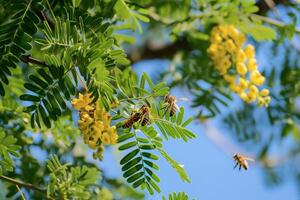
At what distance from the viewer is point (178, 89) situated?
2020 millimetres

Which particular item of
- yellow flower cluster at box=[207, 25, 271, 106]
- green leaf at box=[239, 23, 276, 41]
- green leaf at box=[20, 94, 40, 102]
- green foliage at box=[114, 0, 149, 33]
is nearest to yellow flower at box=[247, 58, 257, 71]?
yellow flower cluster at box=[207, 25, 271, 106]

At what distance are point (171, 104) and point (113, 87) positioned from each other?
0.11 meters

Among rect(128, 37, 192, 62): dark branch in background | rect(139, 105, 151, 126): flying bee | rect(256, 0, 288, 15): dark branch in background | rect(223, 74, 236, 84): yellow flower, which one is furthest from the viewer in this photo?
rect(128, 37, 192, 62): dark branch in background

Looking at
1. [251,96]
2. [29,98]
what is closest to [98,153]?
[29,98]

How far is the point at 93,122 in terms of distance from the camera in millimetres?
1245

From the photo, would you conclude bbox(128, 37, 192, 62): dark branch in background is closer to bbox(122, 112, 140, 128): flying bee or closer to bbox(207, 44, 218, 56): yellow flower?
bbox(207, 44, 218, 56): yellow flower

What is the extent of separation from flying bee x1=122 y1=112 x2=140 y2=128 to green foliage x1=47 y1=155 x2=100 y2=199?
178mm

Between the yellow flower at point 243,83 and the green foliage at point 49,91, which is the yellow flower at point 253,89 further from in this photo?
the green foliage at point 49,91

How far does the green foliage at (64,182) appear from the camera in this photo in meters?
1.33

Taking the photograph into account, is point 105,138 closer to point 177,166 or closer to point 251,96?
point 177,166

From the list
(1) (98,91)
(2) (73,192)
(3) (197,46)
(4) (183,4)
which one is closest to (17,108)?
(2) (73,192)

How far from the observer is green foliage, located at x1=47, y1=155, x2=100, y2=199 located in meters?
1.33

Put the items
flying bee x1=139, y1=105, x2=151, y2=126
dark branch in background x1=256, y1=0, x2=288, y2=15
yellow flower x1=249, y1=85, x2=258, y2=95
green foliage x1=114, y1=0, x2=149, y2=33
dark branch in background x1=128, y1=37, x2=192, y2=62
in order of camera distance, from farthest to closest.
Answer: dark branch in background x1=128, y1=37, x2=192, y2=62 → dark branch in background x1=256, y1=0, x2=288, y2=15 → yellow flower x1=249, y1=85, x2=258, y2=95 → green foliage x1=114, y1=0, x2=149, y2=33 → flying bee x1=139, y1=105, x2=151, y2=126

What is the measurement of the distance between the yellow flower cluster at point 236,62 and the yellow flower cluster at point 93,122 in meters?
0.58
